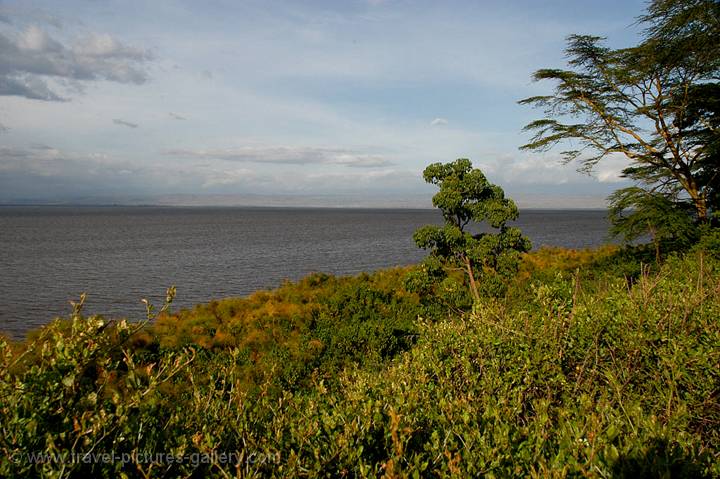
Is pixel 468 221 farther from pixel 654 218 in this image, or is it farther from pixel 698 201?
pixel 698 201

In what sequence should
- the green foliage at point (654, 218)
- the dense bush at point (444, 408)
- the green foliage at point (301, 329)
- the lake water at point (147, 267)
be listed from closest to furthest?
the dense bush at point (444, 408), the green foliage at point (301, 329), the green foliage at point (654, 218), the lake water at point (147, 267)

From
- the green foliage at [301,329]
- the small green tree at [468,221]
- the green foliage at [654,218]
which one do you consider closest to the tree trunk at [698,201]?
the green foliage at [654,218]

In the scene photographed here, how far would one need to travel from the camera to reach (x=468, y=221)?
19250mm

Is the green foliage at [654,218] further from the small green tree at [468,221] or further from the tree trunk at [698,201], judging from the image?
the small green tree at [468,221]

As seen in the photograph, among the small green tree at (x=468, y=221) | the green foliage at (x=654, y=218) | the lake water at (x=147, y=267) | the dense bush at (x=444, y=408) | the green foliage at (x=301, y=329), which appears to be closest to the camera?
the dense bush at (x=444, y=408)

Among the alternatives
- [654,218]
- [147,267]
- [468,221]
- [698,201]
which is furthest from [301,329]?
[147,267]

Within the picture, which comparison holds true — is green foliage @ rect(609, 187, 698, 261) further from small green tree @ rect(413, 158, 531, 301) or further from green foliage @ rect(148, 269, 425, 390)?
green foliage @ rect(148, 269, 425, 390)

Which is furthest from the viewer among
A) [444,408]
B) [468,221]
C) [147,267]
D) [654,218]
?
[147,267]

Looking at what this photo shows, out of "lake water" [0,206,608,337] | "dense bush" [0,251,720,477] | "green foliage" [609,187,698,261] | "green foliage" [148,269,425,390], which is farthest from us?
"lake water" [0,206,608,337]

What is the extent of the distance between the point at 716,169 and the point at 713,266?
8.22 m

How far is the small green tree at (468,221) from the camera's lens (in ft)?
63.3

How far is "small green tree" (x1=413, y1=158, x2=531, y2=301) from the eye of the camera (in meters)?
19.3

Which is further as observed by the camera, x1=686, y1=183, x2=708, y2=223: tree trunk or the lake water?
the lake water

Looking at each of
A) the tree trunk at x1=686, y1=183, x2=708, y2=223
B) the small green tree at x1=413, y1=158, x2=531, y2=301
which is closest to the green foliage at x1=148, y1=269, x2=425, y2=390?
the small green tree at x1=413, y1=158, x2=531, y2=301
